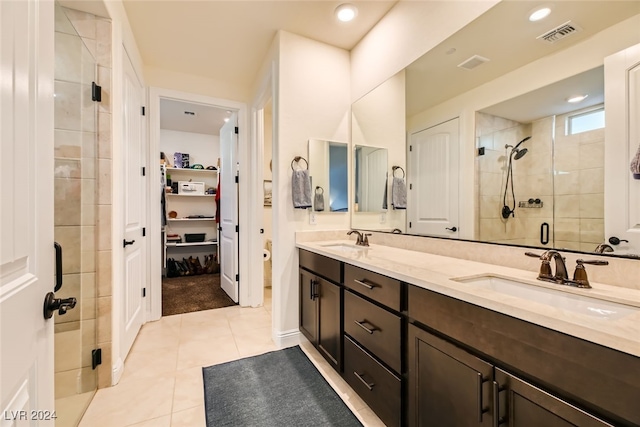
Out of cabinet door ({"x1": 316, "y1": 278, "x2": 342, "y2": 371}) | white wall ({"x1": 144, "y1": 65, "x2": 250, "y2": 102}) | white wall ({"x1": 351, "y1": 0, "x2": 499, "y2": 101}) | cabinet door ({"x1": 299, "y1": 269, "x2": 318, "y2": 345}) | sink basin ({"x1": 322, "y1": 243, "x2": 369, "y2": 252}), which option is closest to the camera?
white wall ({"x1": 351, "y1": 0, "x2": 499, "y2": 101})

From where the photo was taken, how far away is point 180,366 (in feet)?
6.62

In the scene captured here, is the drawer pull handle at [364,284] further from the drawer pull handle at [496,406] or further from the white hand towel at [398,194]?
the white hand towel at [398,194]

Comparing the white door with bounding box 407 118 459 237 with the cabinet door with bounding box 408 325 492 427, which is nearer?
the cabinet door with bounding box 408 325 492 427

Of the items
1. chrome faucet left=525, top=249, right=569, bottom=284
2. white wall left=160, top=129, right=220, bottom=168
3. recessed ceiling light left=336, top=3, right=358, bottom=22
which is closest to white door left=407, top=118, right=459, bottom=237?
chrome faucet left=525, top=249, right=569, bottom=284

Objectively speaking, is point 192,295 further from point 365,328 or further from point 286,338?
point 365,328

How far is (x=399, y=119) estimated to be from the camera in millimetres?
2137

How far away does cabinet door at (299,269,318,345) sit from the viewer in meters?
2.04

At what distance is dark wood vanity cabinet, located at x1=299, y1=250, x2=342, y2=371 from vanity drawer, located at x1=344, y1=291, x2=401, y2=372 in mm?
117

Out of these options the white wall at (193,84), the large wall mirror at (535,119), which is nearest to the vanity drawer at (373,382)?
the large wall mirror at (535,119)

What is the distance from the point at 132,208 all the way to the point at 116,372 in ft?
3.93

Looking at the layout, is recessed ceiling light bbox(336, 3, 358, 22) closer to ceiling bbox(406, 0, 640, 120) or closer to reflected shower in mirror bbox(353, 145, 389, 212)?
ceiling bbox(406, 0, 640, 120)

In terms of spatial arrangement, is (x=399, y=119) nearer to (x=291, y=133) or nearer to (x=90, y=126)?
(x=291, y=133)

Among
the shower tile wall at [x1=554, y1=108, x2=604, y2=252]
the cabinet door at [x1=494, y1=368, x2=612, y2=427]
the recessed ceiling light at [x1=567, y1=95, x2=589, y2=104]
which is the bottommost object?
the cabinet door at [x1=494, y1=368, x2=612, y2=427]

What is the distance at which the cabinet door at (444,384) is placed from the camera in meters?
0.90
